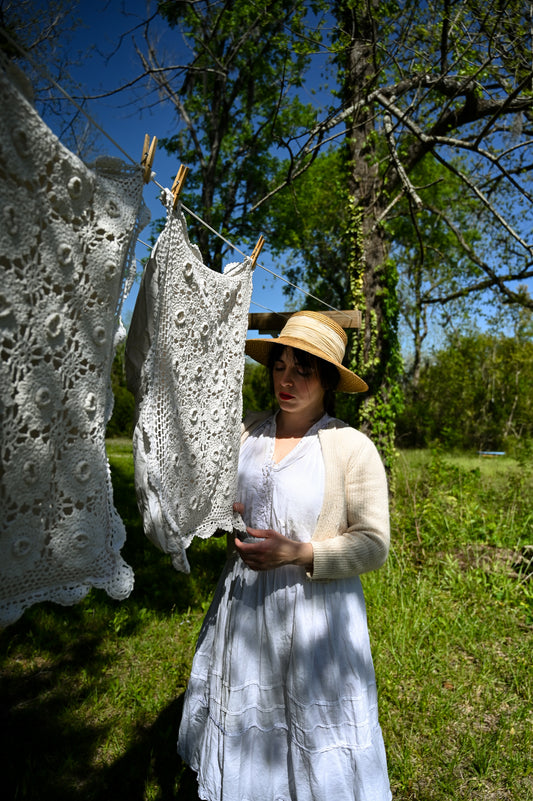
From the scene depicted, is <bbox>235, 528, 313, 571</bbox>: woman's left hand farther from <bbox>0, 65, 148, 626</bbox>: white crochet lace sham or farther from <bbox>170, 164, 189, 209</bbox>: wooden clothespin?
<bbox>170, 164, 189, 209</bbox>: wooden clothespin

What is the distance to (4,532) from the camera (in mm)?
1017

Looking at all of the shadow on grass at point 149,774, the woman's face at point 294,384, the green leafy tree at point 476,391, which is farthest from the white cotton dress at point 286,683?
the green leafy tree at point 476,391

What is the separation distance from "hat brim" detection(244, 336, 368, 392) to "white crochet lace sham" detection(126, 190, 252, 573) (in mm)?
187

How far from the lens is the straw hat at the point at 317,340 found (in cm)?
196

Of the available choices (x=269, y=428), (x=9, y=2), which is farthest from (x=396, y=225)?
(x=269, y=428)

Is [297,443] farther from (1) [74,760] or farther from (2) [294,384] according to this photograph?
(1) [74,760]

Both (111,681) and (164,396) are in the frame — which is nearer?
(164,396)

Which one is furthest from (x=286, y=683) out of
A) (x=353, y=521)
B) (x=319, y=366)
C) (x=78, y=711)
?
(x=78, y=711)

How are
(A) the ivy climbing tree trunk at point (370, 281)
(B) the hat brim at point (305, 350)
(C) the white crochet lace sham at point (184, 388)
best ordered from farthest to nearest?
1. (A) the ivy climbing tree trunk at point (370, 281)
2. (B) the hat brim at point (305, 350)
3. (C) the white crochet lace sham at point (184, 388)

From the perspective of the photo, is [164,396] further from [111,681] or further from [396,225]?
[396,225]

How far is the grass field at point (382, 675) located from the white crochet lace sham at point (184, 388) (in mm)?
1817

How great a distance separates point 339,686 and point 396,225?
24.0 metres

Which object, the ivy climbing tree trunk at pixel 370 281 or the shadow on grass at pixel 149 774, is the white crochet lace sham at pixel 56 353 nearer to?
the shadow on grass at pixel 149 774

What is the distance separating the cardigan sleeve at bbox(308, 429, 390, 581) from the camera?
1746 mm
